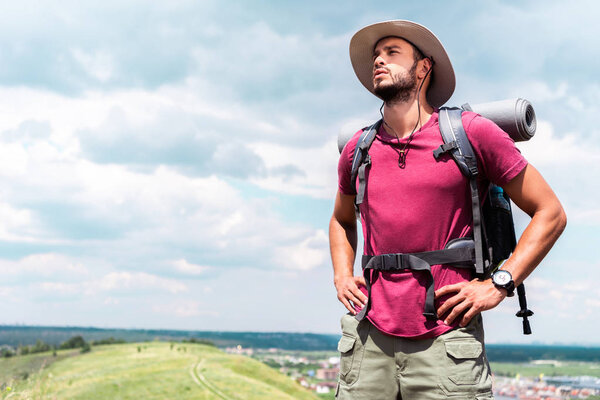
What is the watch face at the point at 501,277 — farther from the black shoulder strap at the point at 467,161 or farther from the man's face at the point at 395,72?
the man's face at the point at 395,72

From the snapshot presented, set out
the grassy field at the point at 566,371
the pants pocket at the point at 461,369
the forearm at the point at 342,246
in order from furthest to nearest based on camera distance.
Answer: the grassy field at the point at 566,371 < the forearm at the point at 342,246 < the pants pocket at the point at 461,369

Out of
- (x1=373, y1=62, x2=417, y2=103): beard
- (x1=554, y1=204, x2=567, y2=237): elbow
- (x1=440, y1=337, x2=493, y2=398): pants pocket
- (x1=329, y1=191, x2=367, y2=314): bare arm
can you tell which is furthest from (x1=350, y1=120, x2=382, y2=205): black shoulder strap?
(x1=554, y1=204, x2=567, y2=237): elbow

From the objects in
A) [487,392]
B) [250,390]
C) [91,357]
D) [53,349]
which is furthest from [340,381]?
[53,349]

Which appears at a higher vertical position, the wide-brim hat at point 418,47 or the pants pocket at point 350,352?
the wide-brim hat at point 418,47

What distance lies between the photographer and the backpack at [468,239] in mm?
4309

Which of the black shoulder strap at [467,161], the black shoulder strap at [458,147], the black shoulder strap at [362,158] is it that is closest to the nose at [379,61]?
the black shoulder strap at [362,158]

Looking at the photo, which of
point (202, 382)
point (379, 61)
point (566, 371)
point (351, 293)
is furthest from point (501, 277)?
point (566, 371)

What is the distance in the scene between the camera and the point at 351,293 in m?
4.82

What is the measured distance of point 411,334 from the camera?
4.29 meters

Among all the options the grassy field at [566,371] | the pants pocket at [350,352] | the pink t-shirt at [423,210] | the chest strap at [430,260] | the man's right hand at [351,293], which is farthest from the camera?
the grassy field at [566,371]

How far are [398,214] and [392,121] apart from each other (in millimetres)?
884

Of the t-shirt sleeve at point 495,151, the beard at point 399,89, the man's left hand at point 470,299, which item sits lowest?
the man's left hand at point 470,299

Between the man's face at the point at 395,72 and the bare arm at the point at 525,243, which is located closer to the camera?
the bare arm at the point at 525,243

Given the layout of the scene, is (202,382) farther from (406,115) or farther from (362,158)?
(406,115)
